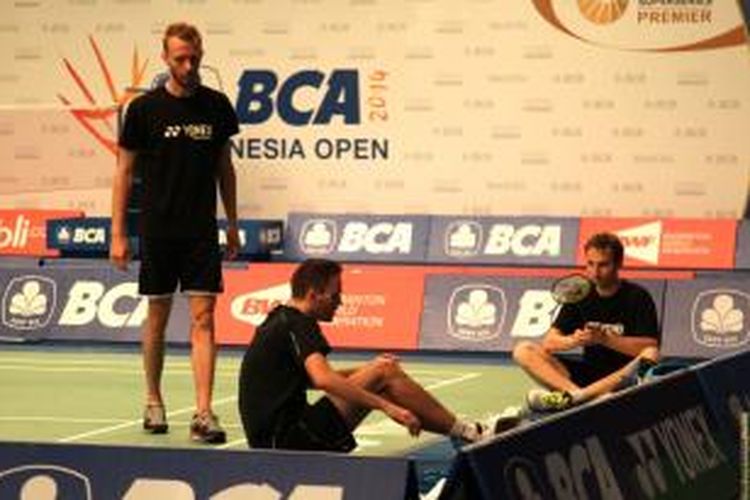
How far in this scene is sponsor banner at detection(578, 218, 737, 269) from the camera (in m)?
19.8

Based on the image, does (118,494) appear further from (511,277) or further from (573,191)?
(573,191)

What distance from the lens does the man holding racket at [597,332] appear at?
36.9 feet

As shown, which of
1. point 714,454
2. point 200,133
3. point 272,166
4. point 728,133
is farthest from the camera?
point 272,166

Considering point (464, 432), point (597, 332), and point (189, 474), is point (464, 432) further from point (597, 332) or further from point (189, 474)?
point (189, 474)

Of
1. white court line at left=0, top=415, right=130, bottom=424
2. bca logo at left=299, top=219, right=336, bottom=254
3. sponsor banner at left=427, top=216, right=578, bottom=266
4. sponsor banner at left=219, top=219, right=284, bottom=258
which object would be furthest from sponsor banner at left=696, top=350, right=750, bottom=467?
bca logo at left=299, top=219, right=336, bottom=254

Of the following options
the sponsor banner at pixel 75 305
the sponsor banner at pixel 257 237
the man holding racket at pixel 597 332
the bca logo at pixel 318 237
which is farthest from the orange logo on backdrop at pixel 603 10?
the man holding racket at pixel 597 332

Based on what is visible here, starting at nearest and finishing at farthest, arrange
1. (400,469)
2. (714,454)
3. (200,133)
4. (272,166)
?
(400,469), (714,454), (200,133), (272,166)

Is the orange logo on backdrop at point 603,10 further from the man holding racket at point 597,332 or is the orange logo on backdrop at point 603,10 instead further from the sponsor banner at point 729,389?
the sponsor banner at point 729,389

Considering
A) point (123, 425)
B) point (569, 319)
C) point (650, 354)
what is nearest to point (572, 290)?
point (569, 319)

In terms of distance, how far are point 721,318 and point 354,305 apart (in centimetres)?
331

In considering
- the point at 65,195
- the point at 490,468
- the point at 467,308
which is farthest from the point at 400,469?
the point at 65,195

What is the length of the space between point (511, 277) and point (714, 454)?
8.65 meters

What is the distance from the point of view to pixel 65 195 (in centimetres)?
2286

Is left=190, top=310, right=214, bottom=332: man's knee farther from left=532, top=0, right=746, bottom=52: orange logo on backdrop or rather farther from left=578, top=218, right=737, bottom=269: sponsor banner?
left=532, top=0, right=746, bottom=52: orange logo on backdrop
